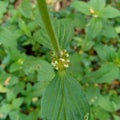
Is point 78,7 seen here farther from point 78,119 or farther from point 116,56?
point 78,119

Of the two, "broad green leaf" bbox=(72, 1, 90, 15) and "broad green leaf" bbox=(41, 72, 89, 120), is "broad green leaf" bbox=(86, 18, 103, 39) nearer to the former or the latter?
"broad green leaf" bbox=(72, 1, 90, 15)

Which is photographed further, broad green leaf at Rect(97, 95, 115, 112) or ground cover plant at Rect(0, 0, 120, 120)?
broad green leaf at Rect(97, 95, 115, 112)

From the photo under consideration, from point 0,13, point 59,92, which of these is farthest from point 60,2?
point 59,92

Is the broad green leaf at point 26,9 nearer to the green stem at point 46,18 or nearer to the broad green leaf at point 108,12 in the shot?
the broad green leaf at point 108,12

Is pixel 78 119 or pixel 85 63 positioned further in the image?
pixel 85 63

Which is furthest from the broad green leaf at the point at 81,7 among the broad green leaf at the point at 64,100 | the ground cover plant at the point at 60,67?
the broad green leaf at the point at 64,100

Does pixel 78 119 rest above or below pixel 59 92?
below

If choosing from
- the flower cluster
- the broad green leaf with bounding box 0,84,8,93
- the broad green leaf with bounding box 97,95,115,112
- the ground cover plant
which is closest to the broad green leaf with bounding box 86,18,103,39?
the ground cover plant

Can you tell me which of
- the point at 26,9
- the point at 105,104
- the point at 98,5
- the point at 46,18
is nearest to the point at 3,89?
the point at 26,9

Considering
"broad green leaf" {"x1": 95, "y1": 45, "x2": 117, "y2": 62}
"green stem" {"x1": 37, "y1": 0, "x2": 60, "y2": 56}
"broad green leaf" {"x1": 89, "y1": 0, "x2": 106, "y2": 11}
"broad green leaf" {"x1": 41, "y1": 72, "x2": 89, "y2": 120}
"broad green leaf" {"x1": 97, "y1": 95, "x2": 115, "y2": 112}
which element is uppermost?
"green stem" {"x1": 37, "y1": 0, "x2": 60, "y2": 56}
